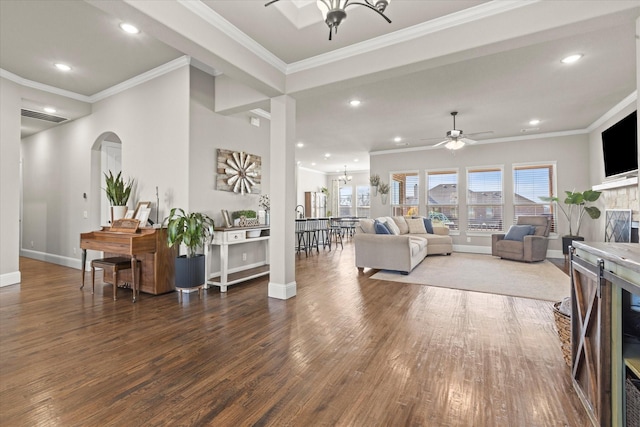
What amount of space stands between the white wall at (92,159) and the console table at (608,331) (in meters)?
4.06

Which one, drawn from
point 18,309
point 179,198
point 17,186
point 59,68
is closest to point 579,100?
point 179,198

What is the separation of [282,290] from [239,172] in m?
2.12

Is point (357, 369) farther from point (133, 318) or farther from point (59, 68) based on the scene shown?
point (59, 68)

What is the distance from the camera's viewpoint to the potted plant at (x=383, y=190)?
29.7 feet

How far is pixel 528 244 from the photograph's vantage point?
6.26 m

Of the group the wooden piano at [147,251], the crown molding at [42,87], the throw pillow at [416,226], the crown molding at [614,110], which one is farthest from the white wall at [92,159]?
the crown molding at [614,110]

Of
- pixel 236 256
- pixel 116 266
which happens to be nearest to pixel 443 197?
pixel 236 256

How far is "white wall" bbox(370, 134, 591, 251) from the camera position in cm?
697

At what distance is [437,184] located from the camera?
8648 millimetres

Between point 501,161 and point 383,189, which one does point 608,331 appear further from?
point 383,189

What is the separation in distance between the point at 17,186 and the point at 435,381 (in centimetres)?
611

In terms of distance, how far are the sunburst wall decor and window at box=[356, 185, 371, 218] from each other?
9.08m

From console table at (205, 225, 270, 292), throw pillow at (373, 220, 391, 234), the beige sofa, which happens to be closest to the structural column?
console table at (205, 225, 270, 292)

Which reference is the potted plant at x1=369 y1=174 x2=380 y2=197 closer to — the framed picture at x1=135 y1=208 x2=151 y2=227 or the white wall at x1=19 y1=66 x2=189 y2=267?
the white wall at x1=19 y1=66 x2=189 y2=267
